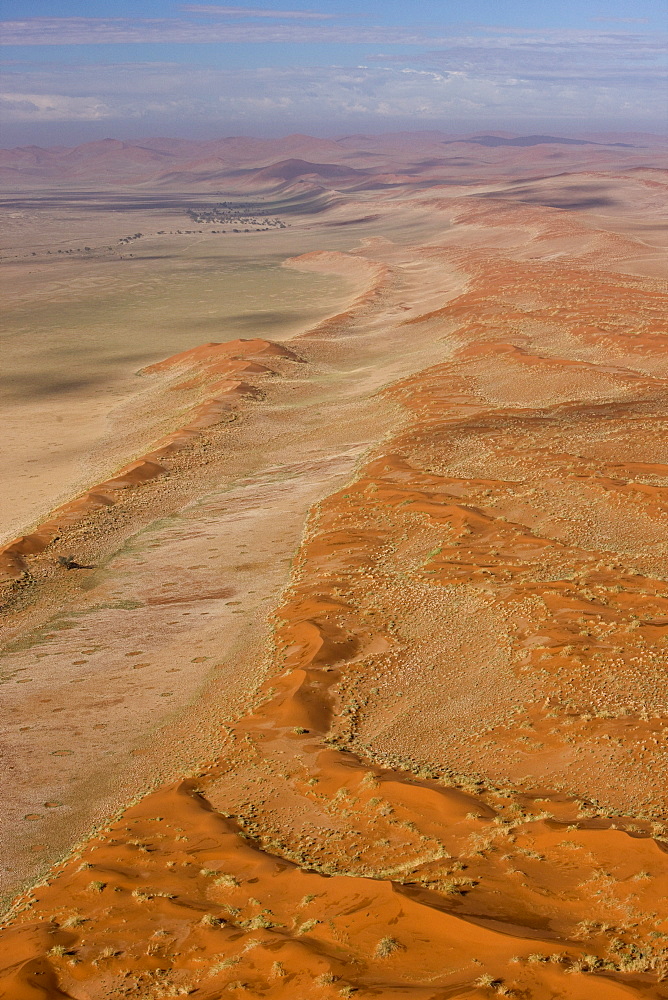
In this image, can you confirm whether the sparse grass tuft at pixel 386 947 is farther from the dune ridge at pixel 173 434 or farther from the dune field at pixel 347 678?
the dune ridge at pixel 173 434

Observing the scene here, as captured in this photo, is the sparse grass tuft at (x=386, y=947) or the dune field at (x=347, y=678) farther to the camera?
the dune field at (x=347, y=678)

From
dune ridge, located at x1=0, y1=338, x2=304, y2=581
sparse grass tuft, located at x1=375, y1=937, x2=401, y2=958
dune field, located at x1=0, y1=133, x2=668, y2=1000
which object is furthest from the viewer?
dune ridge, located at x1=0, y1=338, x2=304, y2=581

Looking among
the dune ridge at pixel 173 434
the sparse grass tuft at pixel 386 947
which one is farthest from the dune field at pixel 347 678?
the dune ridge at pixel 173 434

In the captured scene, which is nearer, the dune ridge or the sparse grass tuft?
the sparse grass tuft

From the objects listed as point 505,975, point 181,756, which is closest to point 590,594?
point 181,756

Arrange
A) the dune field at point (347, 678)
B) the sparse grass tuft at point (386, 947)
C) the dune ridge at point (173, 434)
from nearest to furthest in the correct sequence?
the sparse grass tuft at point (386, 947) → the dune field at point (347, 678) → the dune ridge at point (173, 434)

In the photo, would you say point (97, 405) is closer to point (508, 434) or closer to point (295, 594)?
point (508, 434)

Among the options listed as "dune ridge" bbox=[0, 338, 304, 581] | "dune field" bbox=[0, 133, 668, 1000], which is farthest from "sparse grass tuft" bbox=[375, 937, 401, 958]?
"dune ridge" bbox=[0, 338, 304, 581]

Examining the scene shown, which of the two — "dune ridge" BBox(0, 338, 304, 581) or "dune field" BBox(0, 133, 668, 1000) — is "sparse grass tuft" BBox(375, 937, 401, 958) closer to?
"dune field" BBox(0, 133, 668, 1000)

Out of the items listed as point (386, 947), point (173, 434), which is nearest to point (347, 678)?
point (386, 947)
